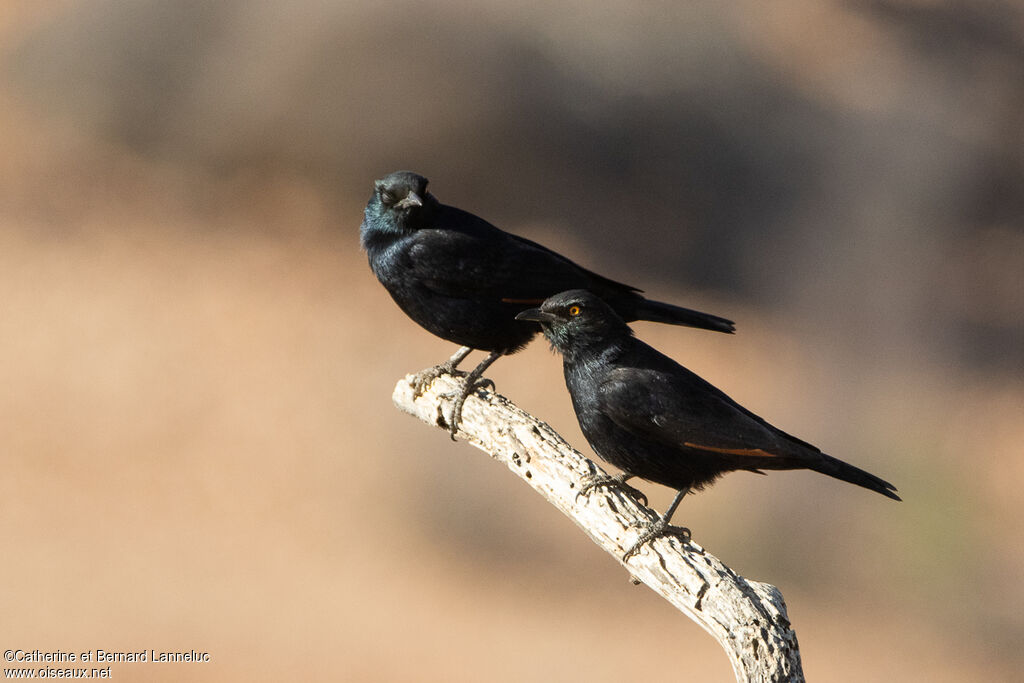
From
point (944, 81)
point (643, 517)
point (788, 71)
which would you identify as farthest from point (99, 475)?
point (944, 81)

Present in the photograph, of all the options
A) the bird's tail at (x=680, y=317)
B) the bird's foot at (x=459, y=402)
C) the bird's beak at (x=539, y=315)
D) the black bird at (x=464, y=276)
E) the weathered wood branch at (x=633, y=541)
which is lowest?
the weathered wood branch at (x=633, y=541)

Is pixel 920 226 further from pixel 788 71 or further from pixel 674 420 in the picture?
pixel 674 420

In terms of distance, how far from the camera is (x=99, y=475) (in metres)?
15.4

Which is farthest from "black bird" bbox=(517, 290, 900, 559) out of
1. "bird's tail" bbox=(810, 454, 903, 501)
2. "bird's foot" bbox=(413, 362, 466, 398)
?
"bird's foot" bbox=(413, 362, 466, 398)

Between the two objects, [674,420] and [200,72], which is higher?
[200,72]

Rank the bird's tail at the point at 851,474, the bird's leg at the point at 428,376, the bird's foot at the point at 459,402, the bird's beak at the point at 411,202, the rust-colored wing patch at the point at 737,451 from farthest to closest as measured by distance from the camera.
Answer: the bird's leg at the point at 428,376, the bird's foot at the point at 459,402, the bird's beak at the point at 411,202, the rust-colored wing patch at the point at 737,451, the bird's tail at the point at 851,474

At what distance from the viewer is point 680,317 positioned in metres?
5.98

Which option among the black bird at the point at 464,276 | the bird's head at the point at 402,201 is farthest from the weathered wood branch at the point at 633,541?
the bird's head at the point at 402,201

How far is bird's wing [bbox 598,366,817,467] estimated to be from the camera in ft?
16.0

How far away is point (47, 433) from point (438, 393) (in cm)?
1137

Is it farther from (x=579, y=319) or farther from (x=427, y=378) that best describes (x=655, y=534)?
(x=427, y=378)

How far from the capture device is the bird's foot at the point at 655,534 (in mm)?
4840

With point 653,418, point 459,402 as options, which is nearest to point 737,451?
point 653,418

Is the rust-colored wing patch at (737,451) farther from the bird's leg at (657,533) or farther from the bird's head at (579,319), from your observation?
the bird's head at (579,319)
